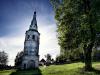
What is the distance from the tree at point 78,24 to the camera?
29.5 metres

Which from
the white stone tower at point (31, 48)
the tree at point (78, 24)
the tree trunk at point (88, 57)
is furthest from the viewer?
the white stone tower at point (31, 48)

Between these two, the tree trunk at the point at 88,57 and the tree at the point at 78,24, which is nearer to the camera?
the tree at the point at 78,24

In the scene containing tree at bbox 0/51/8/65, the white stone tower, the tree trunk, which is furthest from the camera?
tree at bbox 0/51/8/65

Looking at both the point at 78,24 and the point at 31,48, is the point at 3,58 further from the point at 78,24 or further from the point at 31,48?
the point at 78,24

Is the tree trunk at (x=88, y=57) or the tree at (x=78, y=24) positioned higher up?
the tree at (x=78, y=24)

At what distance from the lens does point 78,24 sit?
103 ft

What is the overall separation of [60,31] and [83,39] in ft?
24.1

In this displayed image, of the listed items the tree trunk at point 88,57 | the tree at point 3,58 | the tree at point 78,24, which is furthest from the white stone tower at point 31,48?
the tree at point 3,58

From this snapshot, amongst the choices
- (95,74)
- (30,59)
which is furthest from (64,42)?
(30,59)

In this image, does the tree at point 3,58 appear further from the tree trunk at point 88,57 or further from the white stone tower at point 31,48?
the tree trunk at point 88,57

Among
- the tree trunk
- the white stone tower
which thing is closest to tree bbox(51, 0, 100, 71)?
the tree trunk

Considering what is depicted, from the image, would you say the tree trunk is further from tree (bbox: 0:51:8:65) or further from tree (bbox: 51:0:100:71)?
tree (bbox: 0:51:8:65)

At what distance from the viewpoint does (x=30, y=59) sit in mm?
82562

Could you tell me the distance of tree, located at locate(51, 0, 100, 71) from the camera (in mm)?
29516
